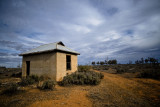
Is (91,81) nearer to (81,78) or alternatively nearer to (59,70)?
(81,78)

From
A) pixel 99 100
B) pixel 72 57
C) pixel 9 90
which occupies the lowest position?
pixel 99 100

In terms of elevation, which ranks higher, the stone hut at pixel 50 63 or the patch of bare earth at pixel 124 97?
the stone hut at pixel 50 63

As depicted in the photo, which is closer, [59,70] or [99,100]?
[99,100]

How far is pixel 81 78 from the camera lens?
6664 millimetres

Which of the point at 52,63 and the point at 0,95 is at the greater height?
the point at 52,63

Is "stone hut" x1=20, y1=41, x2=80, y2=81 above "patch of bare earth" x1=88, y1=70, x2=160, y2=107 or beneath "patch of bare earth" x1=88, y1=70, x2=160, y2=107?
above

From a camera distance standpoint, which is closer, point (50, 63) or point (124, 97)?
point (124, 97)

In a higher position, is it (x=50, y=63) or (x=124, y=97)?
(x=50, y=63)

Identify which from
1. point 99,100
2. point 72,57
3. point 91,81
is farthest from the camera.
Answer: point 72,57

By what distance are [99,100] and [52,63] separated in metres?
4.91

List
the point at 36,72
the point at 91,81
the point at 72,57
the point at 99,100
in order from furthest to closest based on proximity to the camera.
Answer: the point at 72,57
the point at 36,72
the point at 91,81
the point at 99,100

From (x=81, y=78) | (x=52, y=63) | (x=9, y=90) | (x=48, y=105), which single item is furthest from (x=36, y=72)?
(x=48, y=105)

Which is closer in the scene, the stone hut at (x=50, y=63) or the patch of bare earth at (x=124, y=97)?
the patch of bare earth at (x=124, y=97)

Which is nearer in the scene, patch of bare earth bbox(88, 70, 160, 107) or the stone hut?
patch of bare earth bbox(88, 70, 160, 107)
